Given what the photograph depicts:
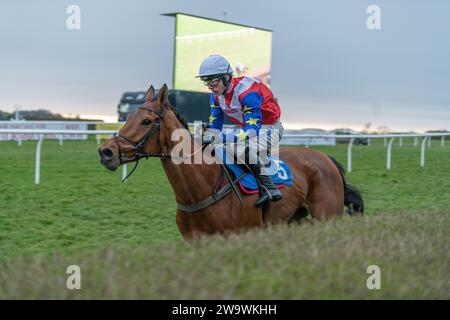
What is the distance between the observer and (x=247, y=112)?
A: 4.93 metres

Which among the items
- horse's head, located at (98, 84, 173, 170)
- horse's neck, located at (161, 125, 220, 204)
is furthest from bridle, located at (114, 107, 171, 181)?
horse's neck, located at (161, 125, 220, 204)

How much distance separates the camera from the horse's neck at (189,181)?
4.75 meters

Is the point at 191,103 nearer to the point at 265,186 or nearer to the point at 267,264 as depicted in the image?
the point at 265,186

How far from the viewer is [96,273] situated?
2693 millimetres

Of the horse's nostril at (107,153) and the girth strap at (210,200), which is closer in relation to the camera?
the horse's nostril at (107,153)

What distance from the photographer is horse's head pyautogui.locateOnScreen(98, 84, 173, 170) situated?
4438mm

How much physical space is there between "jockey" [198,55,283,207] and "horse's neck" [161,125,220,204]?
0.31 meters

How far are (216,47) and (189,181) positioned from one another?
15.2 metres

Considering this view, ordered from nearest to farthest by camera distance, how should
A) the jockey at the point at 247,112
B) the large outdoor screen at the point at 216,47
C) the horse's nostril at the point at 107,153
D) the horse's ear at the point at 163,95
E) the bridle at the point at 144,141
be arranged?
the horse's nostril at the point at 107,153 < the bridle at the point at 144,141 < the horse's ear at the point at 163,95 < the jockey at the point at 247,112 < the large outdoor screen at the point at 216,47

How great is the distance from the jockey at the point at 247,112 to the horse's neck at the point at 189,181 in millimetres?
309

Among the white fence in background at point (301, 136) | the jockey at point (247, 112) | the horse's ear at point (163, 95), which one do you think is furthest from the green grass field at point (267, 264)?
the white fence in background at point (301, 136)

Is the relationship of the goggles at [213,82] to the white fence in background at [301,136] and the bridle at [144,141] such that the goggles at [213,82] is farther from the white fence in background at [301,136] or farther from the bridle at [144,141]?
the white fence in background at [301,136]

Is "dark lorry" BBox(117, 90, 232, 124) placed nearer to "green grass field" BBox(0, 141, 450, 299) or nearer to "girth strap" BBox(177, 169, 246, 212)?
"green grass field" BBox(0, 141, 450, 299)

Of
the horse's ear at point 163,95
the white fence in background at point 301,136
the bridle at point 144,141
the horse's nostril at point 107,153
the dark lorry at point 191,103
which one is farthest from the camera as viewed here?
the dark lorry at point 191,103
